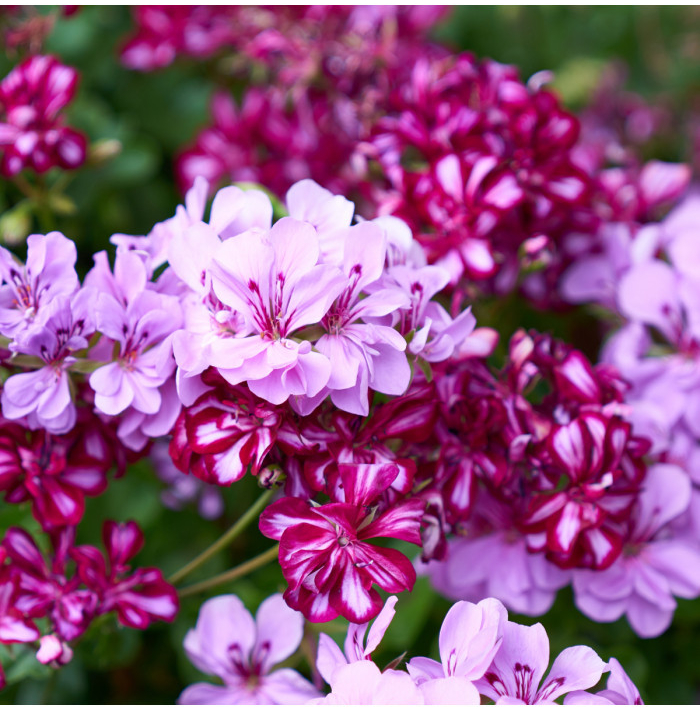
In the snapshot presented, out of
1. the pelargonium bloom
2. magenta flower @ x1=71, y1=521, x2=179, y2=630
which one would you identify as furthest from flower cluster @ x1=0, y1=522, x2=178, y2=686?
the pelargonium bloom

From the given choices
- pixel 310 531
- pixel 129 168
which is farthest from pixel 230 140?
pixel 310 531

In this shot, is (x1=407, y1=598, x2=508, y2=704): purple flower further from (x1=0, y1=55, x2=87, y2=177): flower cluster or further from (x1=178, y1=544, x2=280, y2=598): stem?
(x1=0, y1=55, x2=87, y2=177): flower cluster

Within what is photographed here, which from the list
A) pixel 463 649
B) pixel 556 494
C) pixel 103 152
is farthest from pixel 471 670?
pixel 103 152

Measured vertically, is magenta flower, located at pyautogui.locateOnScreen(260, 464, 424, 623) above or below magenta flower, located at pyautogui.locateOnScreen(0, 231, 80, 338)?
below

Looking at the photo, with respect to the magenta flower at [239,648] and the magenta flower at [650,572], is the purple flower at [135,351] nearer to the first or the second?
the magenta flower at [239,648]

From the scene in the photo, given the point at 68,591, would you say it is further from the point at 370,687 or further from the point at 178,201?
the point at 178,201
